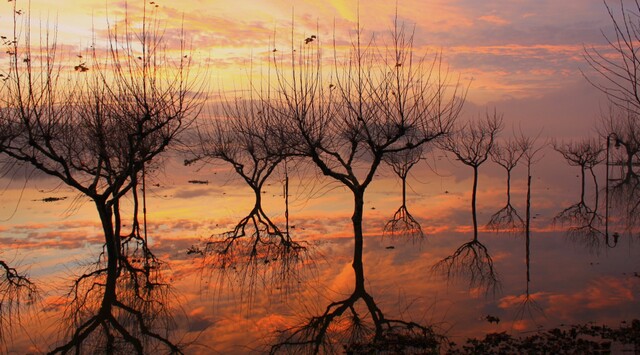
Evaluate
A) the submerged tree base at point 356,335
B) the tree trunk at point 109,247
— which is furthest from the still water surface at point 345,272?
the tree trunk at point 109,247

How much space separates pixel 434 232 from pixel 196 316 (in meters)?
14.4

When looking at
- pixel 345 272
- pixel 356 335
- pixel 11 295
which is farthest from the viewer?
pixel 345 272

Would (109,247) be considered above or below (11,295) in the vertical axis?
above

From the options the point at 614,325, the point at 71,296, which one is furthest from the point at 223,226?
the point at 614,325

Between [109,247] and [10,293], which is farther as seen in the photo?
[109,247]

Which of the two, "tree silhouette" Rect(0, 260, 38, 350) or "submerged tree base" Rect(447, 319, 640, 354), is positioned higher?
"submerged tree base" Rect(447, 319, 640, 354)

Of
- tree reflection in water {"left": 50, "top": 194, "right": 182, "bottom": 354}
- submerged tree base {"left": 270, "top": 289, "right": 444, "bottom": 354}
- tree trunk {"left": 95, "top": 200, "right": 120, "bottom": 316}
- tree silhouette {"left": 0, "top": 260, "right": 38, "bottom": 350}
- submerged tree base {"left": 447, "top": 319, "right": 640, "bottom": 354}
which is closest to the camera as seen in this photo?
submerged tree base {"left": 447, "top": 319, "right": 640, "bottom": 354}

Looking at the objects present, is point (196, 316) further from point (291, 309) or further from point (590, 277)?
point (590, 277)

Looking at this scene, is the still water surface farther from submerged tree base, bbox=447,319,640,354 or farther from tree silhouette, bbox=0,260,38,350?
submerged tree base, bbox=447,319,640,354

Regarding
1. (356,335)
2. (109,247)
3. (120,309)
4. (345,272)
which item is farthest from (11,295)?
(356,335)

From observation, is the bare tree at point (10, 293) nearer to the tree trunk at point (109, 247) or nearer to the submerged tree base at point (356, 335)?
the tree trunk at point (109, 247)

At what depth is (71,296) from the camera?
1450 cm

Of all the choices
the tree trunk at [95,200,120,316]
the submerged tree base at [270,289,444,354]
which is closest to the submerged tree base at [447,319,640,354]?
the submerged tree base at [270,289,444,354]

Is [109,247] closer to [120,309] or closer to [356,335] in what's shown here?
[120,309]
